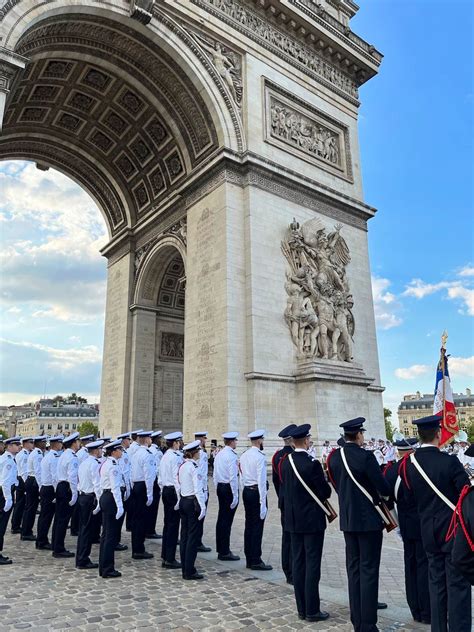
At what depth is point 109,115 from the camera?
811 inches

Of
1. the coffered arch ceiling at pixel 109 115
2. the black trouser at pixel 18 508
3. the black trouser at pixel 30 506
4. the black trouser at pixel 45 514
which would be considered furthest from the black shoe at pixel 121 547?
the coffered arch ceiling at pixel 109 115

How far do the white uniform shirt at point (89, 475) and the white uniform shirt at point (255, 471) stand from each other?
200cm

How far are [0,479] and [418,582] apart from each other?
19.0 ft

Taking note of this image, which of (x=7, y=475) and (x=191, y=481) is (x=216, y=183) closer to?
(x=7, y=475)

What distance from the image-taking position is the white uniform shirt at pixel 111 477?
6.44m

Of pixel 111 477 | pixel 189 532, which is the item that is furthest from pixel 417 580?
pixel 111 477

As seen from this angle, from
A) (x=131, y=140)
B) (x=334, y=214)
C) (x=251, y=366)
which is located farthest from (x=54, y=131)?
(x=251, y=366)

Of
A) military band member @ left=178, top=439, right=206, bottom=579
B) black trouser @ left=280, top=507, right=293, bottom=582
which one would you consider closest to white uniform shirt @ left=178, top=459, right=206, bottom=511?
military band member @ left=178, top=439, right=206, bottom=579

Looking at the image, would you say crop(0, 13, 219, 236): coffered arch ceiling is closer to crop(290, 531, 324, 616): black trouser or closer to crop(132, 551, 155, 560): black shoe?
crop(132, 551, 155, 560): black shoe

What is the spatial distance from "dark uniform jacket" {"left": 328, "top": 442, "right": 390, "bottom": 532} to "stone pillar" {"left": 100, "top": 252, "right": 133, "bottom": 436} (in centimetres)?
1718

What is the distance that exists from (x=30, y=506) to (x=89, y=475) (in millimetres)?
2649

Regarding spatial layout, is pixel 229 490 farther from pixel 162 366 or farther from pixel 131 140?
pixel 131 140

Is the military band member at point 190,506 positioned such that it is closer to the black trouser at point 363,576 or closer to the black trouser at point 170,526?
the black trouser at point 170,526

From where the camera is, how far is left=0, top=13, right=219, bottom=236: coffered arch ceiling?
1703 cm
